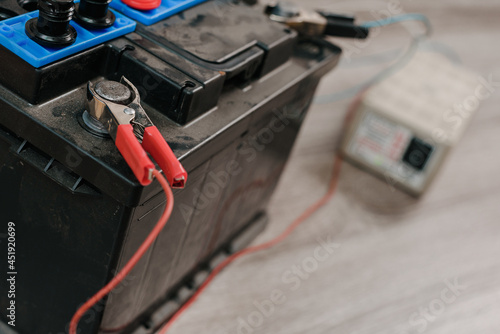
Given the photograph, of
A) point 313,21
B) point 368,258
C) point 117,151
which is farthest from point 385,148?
point 117,151

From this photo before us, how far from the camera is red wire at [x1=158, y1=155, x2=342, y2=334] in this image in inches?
33.5

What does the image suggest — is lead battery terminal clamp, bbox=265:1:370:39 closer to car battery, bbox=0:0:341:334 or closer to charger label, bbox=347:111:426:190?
car battery, bbox=0:0:341:334

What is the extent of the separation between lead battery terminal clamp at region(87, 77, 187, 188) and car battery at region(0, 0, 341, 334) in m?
0.02

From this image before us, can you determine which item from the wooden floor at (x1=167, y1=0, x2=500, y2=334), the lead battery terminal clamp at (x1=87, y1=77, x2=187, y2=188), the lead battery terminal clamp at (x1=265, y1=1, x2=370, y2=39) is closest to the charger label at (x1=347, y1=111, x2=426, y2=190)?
the wooden floor at (x1=167, y1=0, x2=500, y2=334)

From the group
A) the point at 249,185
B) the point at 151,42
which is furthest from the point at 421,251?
the point at 151,42

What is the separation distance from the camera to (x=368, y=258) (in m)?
1.01

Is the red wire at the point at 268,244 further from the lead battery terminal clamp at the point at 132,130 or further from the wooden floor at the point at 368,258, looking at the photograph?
the lead battery terminal clamp at the point at 132,130

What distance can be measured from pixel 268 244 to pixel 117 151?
0.48 meters

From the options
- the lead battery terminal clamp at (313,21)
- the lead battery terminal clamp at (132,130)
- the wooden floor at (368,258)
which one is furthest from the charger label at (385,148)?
the lead battery terminal clamp at (132,130)

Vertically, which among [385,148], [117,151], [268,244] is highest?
[117,151]

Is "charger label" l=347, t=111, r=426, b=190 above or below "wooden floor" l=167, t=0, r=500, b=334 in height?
above

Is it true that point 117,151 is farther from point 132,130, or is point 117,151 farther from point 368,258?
point 368,258

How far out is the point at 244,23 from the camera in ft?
2.40

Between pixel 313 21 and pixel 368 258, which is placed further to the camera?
pixel 368 258
